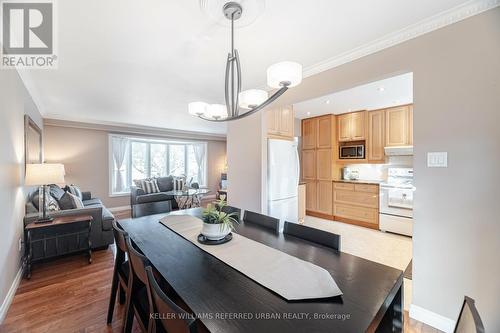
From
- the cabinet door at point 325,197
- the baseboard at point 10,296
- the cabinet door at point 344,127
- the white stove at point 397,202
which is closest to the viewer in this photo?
the baseboard at point 10,296

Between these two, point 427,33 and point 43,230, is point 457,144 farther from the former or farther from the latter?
point 43,230

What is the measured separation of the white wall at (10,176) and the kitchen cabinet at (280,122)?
2863 millimetres

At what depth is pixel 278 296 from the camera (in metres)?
0.96

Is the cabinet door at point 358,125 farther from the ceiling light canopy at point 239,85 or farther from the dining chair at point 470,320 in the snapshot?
the dining chair at point 470,320

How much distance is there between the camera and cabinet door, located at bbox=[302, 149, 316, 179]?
17.5ft

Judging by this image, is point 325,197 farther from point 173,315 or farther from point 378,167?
point 173,315

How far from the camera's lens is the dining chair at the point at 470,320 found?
612mm

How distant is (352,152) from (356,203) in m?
1.14

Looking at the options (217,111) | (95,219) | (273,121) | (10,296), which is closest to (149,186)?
(95,219)

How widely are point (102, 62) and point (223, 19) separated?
5.26ft

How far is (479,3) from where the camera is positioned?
5.08 ft

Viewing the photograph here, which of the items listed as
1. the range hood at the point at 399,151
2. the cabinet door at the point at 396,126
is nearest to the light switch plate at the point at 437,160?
the range hood at the point at 399,151

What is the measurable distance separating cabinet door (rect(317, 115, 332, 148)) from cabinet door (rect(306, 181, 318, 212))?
0.97 meters

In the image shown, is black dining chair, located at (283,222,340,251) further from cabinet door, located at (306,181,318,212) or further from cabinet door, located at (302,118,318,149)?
cabinet door, located at (302,118,318,149)
